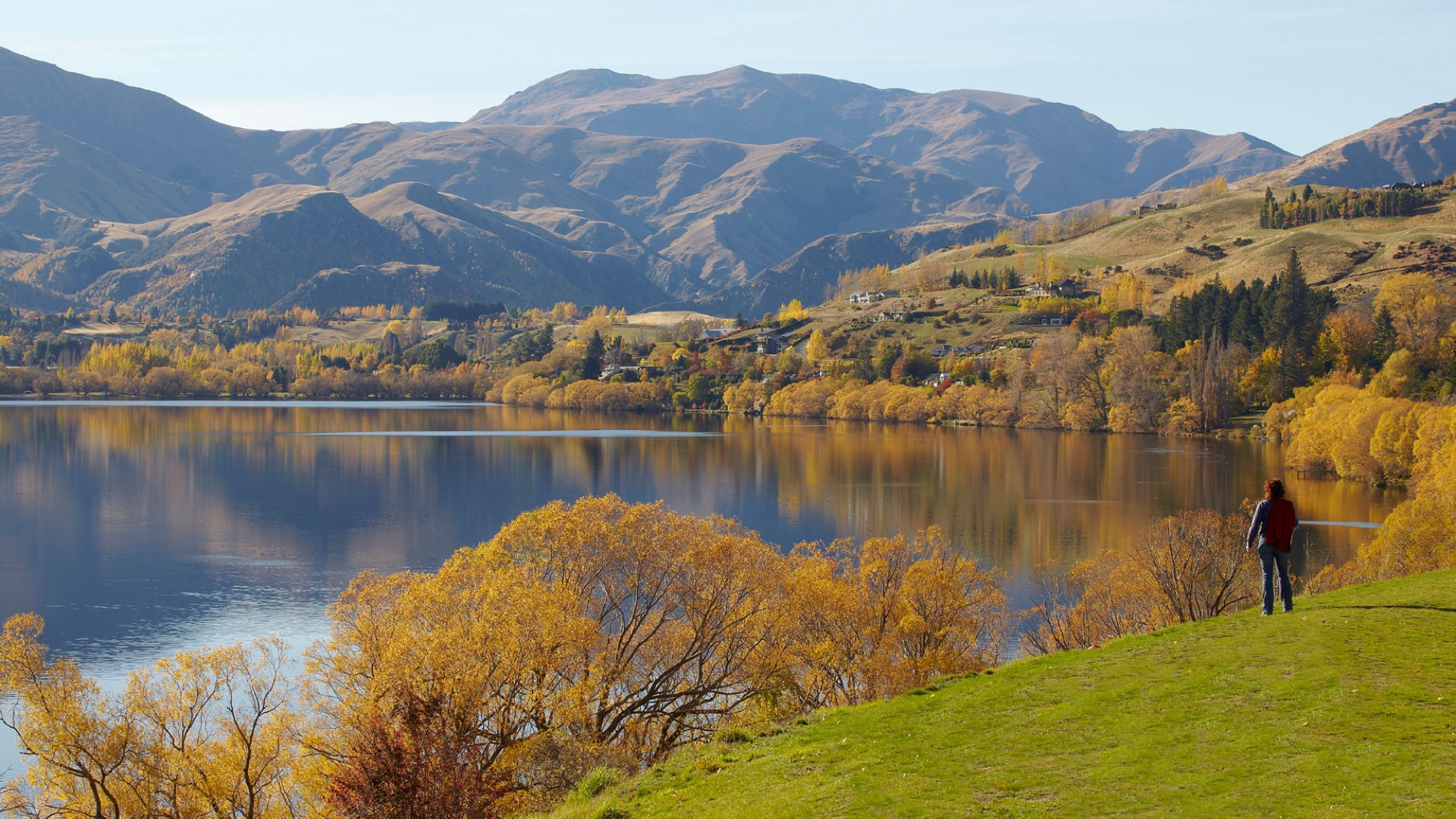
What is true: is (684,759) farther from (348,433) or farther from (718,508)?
(348,433)

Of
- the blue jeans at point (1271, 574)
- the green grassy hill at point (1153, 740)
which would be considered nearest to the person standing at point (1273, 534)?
the blue jeans at point (1271, 574)

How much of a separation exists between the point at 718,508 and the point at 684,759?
61688mm

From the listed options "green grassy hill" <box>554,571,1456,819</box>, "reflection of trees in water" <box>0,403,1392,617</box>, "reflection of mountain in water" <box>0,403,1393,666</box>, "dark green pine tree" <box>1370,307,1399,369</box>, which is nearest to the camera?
"green grassy hill" <box>554,571,1456,819</box>

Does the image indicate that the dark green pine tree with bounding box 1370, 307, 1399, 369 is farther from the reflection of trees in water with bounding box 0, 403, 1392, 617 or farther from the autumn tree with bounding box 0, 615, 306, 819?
the autumn tree with bounding box 0, 615, 306, 819

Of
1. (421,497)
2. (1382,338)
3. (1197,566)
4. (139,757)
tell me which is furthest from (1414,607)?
(1382,338)

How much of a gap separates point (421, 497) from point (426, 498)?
51.1 inches

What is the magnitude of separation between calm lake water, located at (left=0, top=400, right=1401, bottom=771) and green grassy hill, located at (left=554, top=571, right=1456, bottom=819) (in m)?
32.8

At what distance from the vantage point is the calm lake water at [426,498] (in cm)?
5872

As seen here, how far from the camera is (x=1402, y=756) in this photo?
562 inches

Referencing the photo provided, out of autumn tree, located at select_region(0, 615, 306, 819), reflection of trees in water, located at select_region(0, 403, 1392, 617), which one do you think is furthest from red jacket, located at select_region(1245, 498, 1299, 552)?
reflection of trees in water, located at select_region(0, 403, 1392, 617)

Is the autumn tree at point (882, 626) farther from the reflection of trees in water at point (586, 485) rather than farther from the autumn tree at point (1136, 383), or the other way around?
the autumn tree at point (1136, 383)

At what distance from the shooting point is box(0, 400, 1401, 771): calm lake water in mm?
58719

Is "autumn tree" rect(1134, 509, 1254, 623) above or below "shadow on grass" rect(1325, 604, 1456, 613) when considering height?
below

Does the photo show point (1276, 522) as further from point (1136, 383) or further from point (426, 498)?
point (1136, 383)
